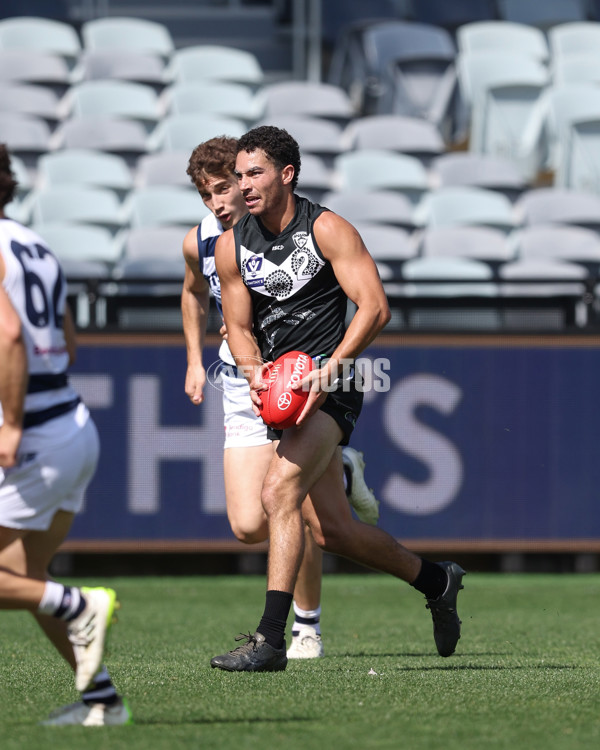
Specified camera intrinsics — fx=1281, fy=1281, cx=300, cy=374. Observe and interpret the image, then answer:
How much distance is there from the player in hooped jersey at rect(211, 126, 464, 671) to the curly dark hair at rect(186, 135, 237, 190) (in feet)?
2.02

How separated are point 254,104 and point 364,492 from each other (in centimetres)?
1111

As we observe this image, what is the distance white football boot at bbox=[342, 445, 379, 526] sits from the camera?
629 cm

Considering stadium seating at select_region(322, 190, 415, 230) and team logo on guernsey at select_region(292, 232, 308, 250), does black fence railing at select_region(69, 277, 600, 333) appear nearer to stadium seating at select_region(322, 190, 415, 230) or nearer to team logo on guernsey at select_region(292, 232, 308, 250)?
stadium seating at select_region(322, 190, 415, 230)

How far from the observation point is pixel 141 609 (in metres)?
8.58

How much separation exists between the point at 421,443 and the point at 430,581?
4.44 metres

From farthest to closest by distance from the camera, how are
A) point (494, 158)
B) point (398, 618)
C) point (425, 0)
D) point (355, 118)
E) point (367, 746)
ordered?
1. point (425, 0)
2. point (355, 118)
3. point (494, 158)
4. point (398, 618)
5. point (367, 746)

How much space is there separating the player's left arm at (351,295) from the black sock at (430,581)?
1.01 m

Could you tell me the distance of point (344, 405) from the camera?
5359 mm

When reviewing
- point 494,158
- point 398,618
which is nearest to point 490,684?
point 398,618

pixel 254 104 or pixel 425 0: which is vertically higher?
pixel 425 0

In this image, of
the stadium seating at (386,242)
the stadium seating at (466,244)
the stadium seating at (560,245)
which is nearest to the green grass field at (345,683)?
the stadium seating at (386,242)

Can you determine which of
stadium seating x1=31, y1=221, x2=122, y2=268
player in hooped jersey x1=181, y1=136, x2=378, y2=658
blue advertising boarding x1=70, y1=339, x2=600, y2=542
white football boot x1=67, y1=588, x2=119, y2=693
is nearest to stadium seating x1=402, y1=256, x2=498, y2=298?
blue advertising boarding x1=70, y1=339, x2=600, y2=542

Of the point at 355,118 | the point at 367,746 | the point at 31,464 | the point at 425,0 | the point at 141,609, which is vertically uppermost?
the point at 425,0

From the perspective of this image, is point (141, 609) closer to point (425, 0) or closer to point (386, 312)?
point (386, 312)
